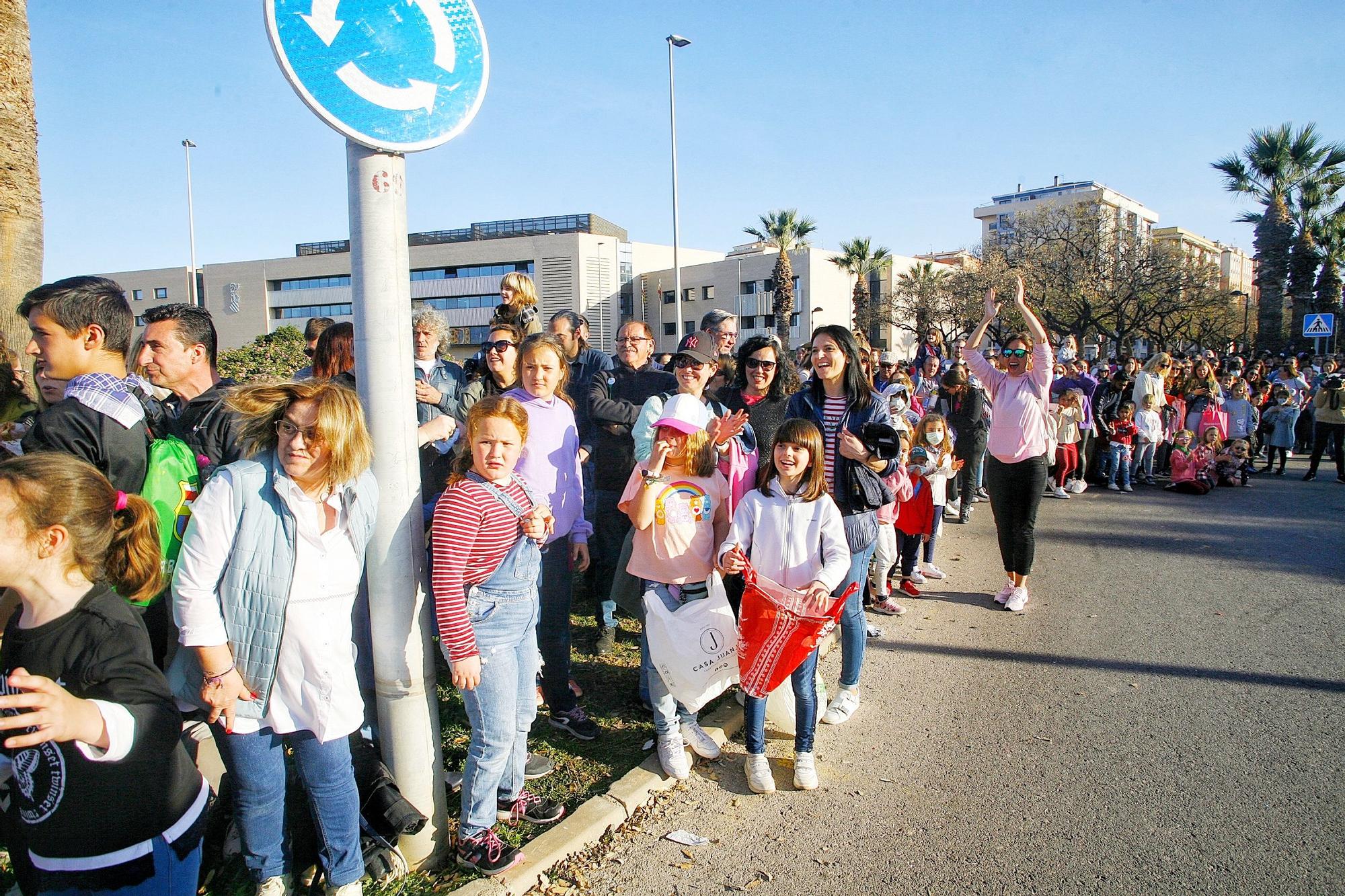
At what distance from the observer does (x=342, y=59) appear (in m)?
2.39

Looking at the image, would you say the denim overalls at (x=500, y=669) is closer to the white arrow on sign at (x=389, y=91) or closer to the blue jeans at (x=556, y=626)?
the blue jeans at (x=556, y=626)

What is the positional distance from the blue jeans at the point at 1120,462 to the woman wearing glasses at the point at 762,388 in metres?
9.03

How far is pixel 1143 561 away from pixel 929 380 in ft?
18.0

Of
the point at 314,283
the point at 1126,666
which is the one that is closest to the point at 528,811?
the point at 1126,666

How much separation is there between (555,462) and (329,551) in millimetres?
1469

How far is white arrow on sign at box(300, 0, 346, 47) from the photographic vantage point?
7.62 ft

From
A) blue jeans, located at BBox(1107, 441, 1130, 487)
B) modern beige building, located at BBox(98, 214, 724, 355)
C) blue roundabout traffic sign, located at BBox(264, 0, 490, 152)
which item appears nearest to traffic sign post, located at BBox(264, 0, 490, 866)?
blue roundabout traffic sign, located at BBox(264, 0, 490, 152)

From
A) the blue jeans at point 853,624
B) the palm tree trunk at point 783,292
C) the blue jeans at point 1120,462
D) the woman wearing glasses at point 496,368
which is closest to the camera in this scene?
the blue jeans at point 853,624

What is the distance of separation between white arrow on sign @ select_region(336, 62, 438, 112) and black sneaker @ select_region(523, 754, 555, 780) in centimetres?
275

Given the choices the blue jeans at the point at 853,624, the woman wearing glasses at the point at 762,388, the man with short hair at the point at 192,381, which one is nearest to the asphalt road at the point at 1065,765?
the blue jeans at the point at 853,624

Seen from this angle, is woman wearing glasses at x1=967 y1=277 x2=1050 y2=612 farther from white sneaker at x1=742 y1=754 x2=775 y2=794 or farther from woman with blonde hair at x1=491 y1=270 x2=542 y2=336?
white sneaker at x1=742 y1=754 x2=775 y2=794

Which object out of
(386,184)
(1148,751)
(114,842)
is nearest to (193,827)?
(114,842)

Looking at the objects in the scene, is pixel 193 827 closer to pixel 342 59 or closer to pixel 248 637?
pixel 248 637

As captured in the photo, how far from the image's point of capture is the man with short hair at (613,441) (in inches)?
195
